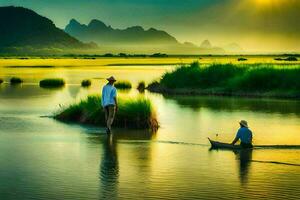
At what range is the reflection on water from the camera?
14.2m

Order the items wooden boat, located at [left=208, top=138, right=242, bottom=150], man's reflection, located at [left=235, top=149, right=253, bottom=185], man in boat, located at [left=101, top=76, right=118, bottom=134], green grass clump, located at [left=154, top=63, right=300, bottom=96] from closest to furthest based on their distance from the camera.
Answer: man's reflection, located at [left=235, top=149, right=253, bottom=185] → wooden boat, located at [left=208, top=138, right=242, bottom=150] → man in boat, located at [left=101, top=76, right=118, bottom=134] → green grass clump, located at [left=154, top=63, right=300, bottom=96]

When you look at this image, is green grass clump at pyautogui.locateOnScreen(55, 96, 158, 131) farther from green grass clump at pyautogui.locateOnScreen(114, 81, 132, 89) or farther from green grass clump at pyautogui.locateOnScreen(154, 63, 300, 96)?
green grass clump at pyautogui.locateOnScreen(114, 81, 132, 89)

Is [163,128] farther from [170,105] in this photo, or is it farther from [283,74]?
[283,74]

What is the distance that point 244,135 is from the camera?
66.2 feet

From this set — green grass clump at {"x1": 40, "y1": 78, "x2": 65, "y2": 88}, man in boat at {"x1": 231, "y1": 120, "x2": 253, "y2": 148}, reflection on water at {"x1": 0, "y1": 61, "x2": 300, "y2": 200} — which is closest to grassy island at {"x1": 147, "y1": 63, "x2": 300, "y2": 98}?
green grass clump at {"x1": 40, "y1": 78, "x2": 65, "y2": 88}

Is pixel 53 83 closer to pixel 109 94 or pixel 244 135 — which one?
pixel 109 94

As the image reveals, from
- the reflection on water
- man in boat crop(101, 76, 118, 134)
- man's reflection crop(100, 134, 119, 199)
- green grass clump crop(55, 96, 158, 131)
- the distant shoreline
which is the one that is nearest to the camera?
man's reflection crop(100, 134, 119, 199)

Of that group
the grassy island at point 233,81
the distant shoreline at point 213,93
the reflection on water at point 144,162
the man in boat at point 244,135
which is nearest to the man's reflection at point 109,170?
the reflection on water at point 144,162

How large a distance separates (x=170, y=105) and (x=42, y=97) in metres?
11.1

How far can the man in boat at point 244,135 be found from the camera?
1991 cm

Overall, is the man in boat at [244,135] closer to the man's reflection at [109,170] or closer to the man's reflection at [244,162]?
the man's reflection at [244,162]

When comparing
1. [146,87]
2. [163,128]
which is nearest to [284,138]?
[163,128]

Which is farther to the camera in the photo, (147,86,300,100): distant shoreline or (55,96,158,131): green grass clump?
(147,86,300,100): distant shoreline

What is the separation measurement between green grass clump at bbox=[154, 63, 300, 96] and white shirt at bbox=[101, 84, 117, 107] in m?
28.2
